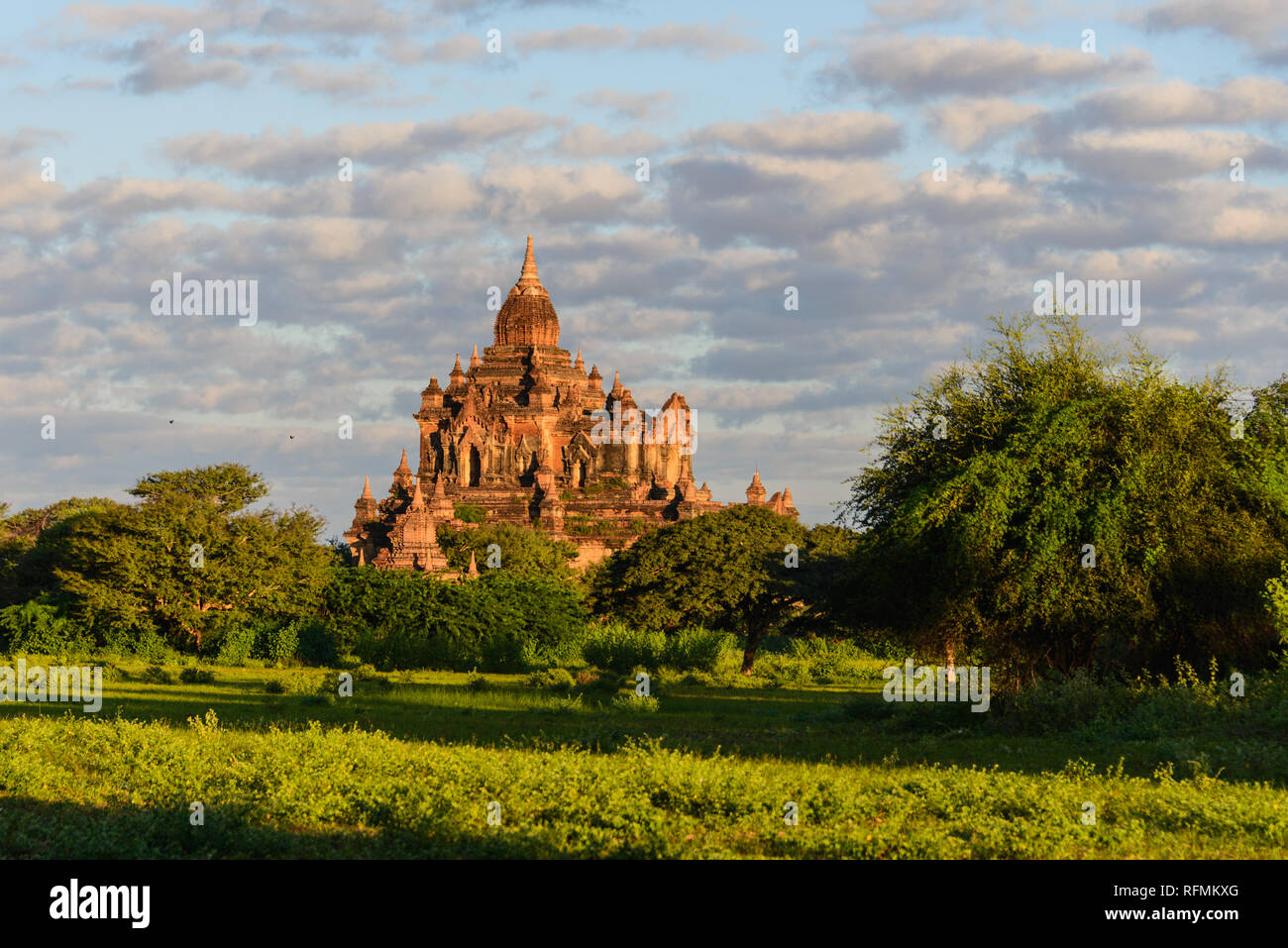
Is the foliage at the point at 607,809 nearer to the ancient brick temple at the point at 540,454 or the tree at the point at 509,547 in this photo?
the tree at the point at 509,547

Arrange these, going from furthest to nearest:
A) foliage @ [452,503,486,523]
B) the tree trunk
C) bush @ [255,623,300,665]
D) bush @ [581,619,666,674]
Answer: foliage @ [452,503,486,523] < the tree trunk < bush @ [255,623,300,665] < bush @ [581,619,666,674]

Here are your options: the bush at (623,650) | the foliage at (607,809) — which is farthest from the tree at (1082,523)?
the bush at (623,650)

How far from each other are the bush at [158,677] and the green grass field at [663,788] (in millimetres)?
12502

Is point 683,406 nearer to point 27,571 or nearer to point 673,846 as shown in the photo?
point 27,571

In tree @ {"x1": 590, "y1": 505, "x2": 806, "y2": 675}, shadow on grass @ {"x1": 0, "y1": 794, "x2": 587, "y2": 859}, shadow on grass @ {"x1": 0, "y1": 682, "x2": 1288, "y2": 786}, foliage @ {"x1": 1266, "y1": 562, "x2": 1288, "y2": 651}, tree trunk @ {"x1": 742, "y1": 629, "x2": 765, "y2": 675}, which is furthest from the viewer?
tree @ {"x1": 590, "y1": 505, "x2": 806, "y2": 675}

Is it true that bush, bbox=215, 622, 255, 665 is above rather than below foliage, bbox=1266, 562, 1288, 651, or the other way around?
Result: below

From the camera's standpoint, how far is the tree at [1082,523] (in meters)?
25.5

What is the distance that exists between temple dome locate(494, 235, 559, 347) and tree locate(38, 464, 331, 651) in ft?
199

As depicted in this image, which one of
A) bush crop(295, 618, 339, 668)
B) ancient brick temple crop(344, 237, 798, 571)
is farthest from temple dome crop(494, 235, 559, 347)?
bush crop(295, 618, 339, 668)

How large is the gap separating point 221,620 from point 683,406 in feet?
207

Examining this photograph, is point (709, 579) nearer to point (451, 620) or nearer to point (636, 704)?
point (451, 620)

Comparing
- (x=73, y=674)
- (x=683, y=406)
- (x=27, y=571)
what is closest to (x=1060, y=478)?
(x=73, y=674)

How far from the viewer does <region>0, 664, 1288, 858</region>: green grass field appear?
14688 mm

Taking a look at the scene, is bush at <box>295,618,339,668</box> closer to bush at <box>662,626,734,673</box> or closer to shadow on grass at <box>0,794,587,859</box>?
bush at <box>662,626,734,673</box>
